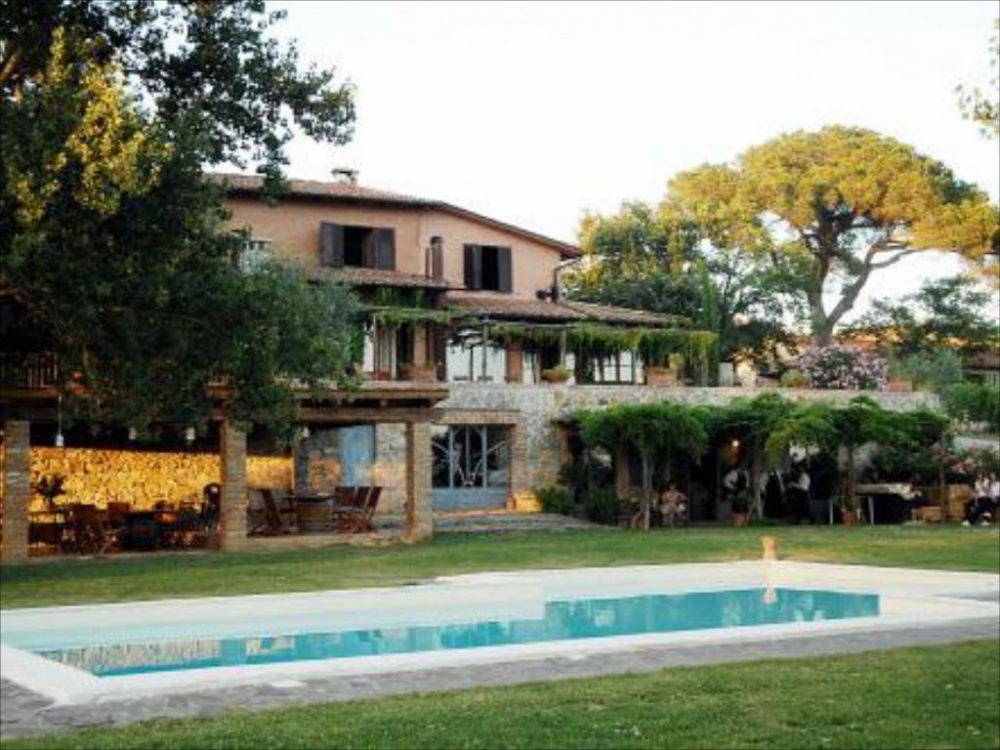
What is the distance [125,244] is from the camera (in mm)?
12273

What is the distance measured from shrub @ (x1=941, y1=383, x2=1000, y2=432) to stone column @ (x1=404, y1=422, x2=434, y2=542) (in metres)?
14.8

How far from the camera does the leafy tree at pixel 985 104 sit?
9117mm

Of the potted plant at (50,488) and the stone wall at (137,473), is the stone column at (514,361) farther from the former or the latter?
the potted plant at (50,488)

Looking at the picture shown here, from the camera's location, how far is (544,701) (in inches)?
290

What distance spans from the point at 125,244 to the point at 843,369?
30.8 m

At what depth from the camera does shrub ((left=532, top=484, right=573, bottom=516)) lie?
30094 millimetres

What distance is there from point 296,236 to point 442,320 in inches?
218

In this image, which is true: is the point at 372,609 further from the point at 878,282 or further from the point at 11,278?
the point at 878,282

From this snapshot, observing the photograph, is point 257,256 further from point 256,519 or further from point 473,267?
point 473,267

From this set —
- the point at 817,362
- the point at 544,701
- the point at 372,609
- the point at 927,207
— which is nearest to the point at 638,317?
the point at 817,362

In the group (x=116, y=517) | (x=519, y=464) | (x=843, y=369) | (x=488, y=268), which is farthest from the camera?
(x=843, y=369)

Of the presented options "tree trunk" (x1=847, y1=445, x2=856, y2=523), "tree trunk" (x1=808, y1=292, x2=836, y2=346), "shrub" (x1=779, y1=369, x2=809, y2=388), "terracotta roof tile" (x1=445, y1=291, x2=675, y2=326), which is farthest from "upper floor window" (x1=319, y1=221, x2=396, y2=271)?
"tree trunk" (x1=808, y1=292, x2=836, y2=346)

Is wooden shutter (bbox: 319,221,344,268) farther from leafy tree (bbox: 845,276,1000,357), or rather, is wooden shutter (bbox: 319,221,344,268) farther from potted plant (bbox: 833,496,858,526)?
leafy tree (bbox: 845,276,1000,357)

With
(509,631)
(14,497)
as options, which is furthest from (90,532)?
(509,631)
